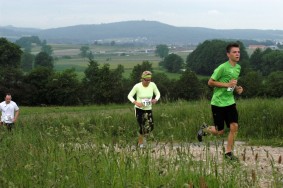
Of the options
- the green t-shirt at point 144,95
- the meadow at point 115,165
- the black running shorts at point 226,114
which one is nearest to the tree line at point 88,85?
the green t-shirt at point 144,95

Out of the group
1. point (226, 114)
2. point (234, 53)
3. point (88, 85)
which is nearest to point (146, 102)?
point (226, 114)

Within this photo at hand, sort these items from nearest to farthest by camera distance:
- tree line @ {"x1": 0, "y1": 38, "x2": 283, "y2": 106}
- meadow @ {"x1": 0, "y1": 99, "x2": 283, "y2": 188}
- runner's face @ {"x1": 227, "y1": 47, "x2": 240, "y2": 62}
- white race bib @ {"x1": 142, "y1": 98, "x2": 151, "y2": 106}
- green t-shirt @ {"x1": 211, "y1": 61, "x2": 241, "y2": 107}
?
meadow @ {"x1": 0, "y1": 99, "x2": 283, "y2": 188}
runner's face @ {"x1": 227, "y1": 47, "x2": 240, "y2": 62}
green t-shirt @ {"x1": 211, "y1": 61, "x2": 241, "y2": 107}
white race bib @ {"x1": 142, "y1": 98, "x2": 151, "y2": 106}
tree line @ {"x1": 0, "y1": 38, "x2": 283, "y2": 106}

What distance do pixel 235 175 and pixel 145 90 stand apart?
6.22 meters

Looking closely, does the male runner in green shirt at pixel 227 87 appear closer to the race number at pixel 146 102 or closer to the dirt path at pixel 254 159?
the dirt path at pixel 254 159

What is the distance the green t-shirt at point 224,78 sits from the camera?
8.62 m

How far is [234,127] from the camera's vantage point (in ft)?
28.2

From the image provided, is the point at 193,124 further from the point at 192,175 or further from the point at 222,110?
the point at 192,175

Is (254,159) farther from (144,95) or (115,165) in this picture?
(144,95)

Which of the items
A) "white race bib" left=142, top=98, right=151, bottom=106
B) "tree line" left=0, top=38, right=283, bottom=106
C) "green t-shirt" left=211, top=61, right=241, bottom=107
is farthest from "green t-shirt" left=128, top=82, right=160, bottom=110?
"tree line" left=0, top=38, right=283, bottom=106

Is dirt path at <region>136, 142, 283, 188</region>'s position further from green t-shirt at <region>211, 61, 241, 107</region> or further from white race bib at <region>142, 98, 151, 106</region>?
white race bib at <region>142, 98, 151, 106</region>

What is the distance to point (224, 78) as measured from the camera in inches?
343

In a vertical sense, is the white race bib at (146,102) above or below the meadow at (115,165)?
below

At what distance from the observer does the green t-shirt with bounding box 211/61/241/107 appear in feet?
28.3

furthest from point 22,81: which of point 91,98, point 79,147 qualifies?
point 79,147
